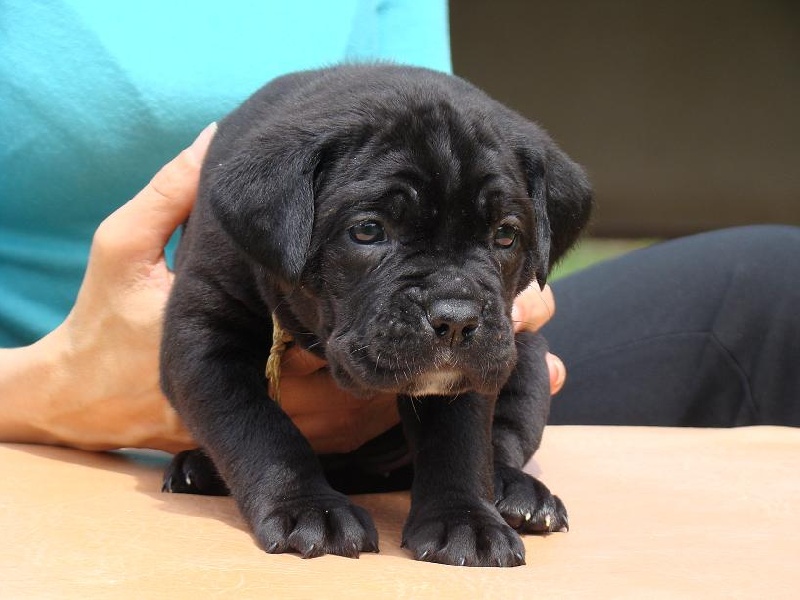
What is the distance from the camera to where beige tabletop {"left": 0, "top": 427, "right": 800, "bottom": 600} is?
2.11 meters

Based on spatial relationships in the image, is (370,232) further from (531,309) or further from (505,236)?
(531,309)

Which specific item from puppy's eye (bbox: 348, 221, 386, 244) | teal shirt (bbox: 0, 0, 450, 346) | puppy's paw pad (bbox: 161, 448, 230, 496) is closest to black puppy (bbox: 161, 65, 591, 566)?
puppy's eye (bbox: 348, 221, 386, 244)

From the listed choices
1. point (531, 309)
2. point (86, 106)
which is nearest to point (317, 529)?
point (531, 309)

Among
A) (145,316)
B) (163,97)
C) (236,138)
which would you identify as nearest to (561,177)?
(236,138)

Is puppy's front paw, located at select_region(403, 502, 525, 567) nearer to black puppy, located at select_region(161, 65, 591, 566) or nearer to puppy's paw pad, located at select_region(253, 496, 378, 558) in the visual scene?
black puppy, located at select_region(161, 65, 591, 566)

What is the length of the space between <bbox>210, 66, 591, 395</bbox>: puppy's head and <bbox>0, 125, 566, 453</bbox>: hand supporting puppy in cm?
47

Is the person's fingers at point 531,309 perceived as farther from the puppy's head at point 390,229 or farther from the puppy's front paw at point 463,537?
the puppy's front paw at point 463,537

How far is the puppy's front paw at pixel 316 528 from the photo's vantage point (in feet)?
7.83

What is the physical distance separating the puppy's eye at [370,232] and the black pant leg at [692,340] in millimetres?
2071

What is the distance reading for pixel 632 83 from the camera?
351 inches

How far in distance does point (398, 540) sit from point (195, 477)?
2.21ft

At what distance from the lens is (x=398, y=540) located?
2645 mm

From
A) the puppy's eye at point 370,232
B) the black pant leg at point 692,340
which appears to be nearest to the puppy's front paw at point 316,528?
the puppy's eye at point 370,232

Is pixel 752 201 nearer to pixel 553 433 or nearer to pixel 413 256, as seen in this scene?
pixel 553 433
